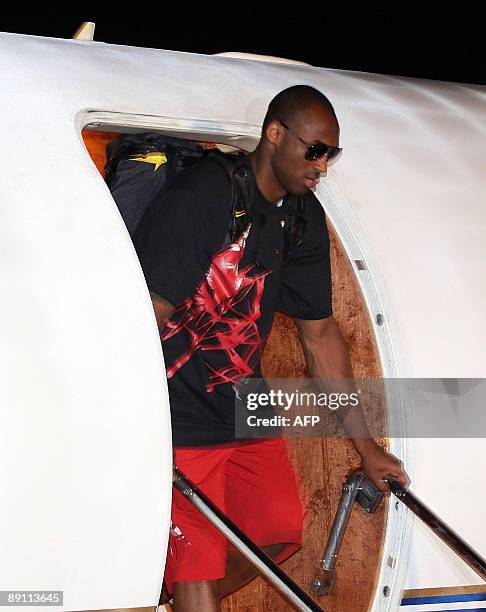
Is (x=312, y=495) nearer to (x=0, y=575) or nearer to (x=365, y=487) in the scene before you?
(x=365, y=487)

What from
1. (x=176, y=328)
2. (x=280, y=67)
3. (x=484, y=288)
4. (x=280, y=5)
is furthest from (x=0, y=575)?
(x=280, y=5)

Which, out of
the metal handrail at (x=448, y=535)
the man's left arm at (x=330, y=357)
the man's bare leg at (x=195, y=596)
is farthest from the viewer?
the man's left arm at (x=330, y=357)

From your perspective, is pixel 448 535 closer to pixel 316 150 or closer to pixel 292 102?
pixel 316 150

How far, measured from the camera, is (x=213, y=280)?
263 cm

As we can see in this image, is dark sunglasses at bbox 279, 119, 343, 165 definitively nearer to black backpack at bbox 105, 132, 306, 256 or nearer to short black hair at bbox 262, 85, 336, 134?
short black hair at bbox 262, 85, 336, 134

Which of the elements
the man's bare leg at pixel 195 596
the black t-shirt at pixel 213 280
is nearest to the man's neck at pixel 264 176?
the black t-shirt at pixel 213 280

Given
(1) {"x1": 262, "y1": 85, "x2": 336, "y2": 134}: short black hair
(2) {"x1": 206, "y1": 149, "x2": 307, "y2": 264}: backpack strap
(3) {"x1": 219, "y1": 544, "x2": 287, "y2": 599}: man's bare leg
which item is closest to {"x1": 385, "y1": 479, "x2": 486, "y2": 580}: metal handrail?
(3) {"x1": 219, "y1": 544, "x2": 287, "y2": 599}: man's bare leg

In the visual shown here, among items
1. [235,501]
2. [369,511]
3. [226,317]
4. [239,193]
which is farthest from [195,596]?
[239,193]

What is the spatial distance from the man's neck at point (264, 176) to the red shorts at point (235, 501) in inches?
27.0

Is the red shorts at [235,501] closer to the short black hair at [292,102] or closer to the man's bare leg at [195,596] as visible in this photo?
the man's bare leg at [195,596]

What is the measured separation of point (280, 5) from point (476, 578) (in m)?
4.07

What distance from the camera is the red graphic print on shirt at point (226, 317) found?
264 cm

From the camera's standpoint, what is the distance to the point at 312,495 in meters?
3.43

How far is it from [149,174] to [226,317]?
43 cm
